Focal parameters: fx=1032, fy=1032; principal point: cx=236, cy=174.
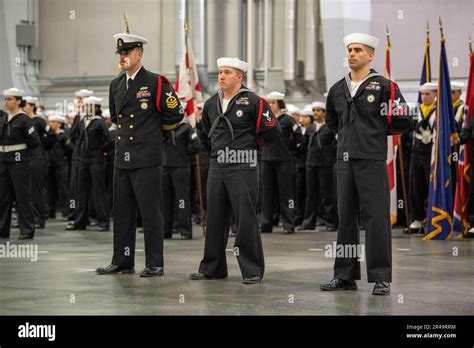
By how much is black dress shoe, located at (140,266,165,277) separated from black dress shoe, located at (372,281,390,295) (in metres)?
2.20

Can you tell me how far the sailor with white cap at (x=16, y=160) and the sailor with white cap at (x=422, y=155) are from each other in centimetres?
537

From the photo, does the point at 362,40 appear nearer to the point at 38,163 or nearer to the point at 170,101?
the point at 170,101

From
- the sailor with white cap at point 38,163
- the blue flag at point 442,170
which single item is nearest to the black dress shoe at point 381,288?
the blue flag at point 442,170

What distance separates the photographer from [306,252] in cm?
1224

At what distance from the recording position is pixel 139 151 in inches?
373

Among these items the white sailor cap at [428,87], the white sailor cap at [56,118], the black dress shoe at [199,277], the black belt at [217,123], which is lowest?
the black dress shoe at [199,277]

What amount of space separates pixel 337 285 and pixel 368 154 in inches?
43.6

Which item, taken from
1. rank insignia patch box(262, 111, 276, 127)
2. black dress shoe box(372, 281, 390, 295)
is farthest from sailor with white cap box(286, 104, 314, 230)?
black dress shoe box(372, 281, 390, 295)

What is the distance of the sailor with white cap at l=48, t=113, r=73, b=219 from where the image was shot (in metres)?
19.5

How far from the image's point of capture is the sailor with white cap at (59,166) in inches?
767

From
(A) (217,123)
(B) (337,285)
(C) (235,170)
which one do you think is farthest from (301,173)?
(B) (337,285)

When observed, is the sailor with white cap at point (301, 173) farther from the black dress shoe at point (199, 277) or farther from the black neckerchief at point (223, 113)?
the black dress shoe at point (199, 277)
